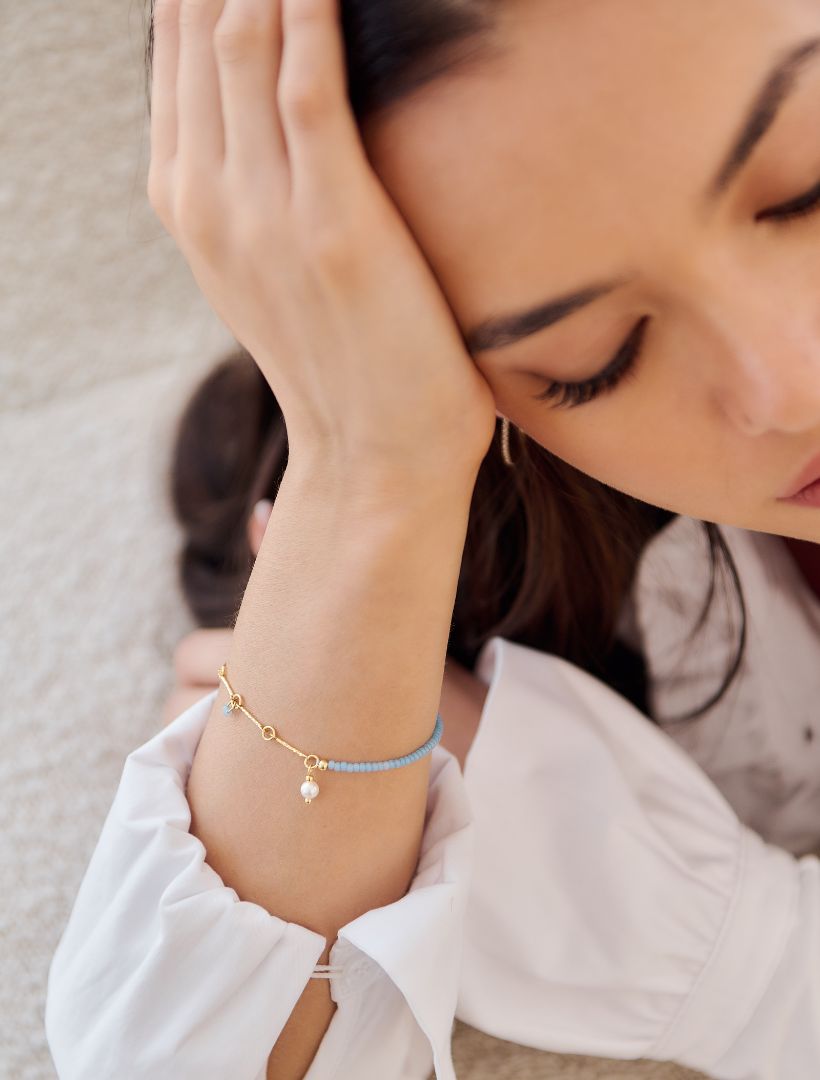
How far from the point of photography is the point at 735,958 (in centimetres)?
85

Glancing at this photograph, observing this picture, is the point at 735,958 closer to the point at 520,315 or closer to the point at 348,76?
the point at 520,315

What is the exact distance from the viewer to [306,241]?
0.62m

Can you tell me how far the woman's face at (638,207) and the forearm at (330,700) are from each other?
15 centimetres

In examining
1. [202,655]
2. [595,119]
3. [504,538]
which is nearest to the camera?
[595,119]

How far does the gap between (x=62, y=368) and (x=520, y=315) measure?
961mm

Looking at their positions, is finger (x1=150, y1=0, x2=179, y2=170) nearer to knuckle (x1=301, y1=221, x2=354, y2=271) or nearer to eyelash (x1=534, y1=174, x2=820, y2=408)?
knuckle (x1=301, y1=221, x2=354, y2=271)

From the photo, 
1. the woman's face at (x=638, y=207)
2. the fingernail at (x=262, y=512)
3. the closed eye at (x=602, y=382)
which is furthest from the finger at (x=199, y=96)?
the fingernail at (x=262, y=512)

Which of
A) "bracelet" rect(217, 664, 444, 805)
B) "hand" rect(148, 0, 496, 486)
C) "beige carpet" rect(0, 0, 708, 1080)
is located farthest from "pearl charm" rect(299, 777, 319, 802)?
"beige carpet" rect(0, 0, 708, 1080)

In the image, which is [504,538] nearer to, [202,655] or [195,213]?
[202,655]

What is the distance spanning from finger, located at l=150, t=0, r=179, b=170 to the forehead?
0.21 m

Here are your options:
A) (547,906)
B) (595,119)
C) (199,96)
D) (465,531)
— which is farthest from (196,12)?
(547,906)

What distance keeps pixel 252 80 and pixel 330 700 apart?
40cm

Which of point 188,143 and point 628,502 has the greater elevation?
point 188,143

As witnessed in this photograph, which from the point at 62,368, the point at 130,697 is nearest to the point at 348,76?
the point at 130,697
